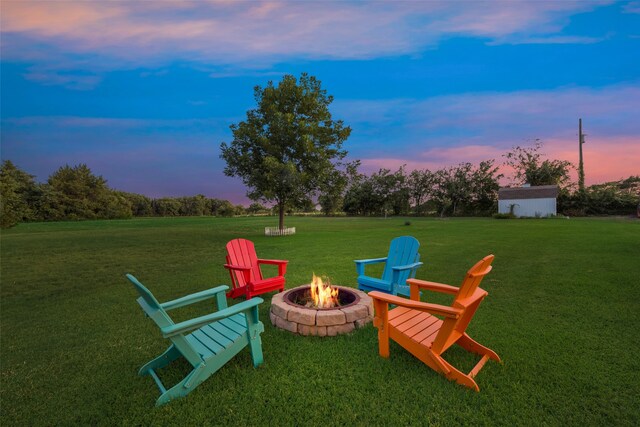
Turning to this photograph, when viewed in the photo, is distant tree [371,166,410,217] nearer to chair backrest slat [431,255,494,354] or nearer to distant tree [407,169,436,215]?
distant tree [407,169,436,215]

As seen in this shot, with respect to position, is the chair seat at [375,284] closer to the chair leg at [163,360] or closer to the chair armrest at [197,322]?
the chair armrest at [197,322]

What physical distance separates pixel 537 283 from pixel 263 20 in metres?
10.9

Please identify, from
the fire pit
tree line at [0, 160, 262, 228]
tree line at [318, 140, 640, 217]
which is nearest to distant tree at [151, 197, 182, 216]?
tree line at [0, 160, 262, 228]

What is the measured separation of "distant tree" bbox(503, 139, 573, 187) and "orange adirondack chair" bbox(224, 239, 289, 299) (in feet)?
162

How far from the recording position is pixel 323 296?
3896 mm

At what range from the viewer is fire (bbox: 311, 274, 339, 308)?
152 inches

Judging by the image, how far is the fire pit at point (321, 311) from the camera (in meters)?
3.53

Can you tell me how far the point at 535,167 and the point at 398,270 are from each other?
5060 centimetres

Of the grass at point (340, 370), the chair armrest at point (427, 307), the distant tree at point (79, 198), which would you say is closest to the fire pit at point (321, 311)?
the grass at point (340, 370)

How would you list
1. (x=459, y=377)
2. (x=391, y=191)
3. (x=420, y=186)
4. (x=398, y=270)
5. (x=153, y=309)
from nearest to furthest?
(x=153, y=309) → (x=459, y=377) → (x=398, y=270) → (x=420, y=186) → (x=391, y=191)

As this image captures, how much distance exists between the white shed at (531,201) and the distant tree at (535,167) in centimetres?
810

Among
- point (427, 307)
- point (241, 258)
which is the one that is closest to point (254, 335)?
point (427, 307)

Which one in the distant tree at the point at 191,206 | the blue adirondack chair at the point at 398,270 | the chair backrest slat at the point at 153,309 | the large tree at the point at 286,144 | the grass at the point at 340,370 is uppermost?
the large tree at the point at 286,144

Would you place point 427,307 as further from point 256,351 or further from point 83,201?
point 83,201
